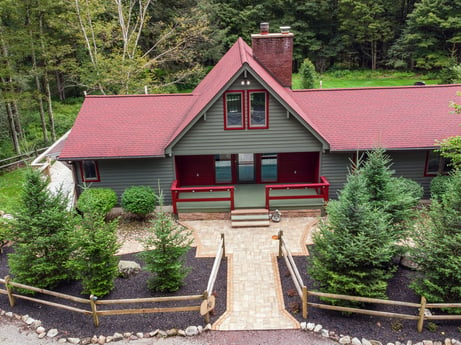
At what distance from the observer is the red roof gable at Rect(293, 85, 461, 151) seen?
50.5 feet

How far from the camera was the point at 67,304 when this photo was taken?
1045 cm

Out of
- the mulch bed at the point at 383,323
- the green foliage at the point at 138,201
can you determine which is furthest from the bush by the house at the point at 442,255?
the green foliage at the point at 138,201

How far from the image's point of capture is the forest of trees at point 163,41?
81.5 ft

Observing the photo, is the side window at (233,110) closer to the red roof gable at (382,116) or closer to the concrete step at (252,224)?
the red roof gable at (382,116)

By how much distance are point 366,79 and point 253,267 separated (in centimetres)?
3646

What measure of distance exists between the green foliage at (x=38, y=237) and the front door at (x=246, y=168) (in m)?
8.64

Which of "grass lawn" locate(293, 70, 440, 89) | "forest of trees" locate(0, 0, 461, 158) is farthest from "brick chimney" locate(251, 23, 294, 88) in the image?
"grass lawn" locate(293, 70, 440, 89)

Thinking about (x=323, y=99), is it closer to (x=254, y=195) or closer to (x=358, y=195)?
(x=254, y=195)

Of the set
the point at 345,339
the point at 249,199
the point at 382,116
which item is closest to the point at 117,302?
the point at 345,339

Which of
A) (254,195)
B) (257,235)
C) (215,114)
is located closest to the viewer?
(257,235)

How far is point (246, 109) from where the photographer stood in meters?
15.0

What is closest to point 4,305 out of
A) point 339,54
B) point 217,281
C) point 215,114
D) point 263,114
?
point 217,281

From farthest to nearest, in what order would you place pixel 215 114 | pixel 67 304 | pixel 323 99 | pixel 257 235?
pixel 323 99 < pixel 215 114 < pixel 257 235 < pixel 67 304

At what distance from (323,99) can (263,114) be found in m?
4.25
